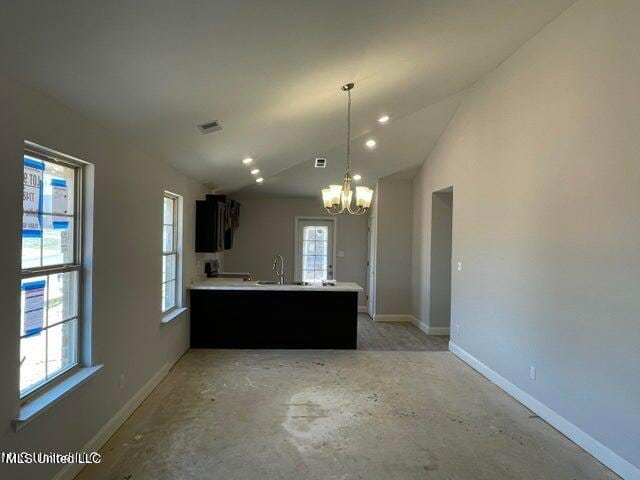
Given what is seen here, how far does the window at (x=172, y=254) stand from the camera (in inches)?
179

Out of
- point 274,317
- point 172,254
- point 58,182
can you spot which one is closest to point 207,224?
point 172,254

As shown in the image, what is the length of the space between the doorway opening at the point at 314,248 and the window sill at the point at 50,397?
18.6 feet

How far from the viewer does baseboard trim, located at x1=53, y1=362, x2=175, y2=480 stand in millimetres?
2332

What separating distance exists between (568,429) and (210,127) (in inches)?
145

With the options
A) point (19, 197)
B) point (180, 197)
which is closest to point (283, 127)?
point (180, 197)

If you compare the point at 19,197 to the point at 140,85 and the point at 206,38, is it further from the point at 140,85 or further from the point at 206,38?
the point at 206,38

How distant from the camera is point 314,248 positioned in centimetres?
827

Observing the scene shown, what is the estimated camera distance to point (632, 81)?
2.61m

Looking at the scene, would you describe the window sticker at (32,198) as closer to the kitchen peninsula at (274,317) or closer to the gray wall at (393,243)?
the kitchen peninsula at (274,317)

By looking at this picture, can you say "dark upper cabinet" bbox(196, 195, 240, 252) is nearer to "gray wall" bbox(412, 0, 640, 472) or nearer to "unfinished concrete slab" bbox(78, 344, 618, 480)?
"unfinished concrete slab" bbox(78, 344, 618, 480)

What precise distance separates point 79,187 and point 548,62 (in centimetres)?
384

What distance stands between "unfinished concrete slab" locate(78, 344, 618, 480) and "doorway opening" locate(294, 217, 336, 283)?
376 cm

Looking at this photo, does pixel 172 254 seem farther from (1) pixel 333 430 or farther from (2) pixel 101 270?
(1) pixel 333 430

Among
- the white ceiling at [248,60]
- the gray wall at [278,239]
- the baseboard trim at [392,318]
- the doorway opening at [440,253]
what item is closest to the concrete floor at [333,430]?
the doorway opening at [440,253]
